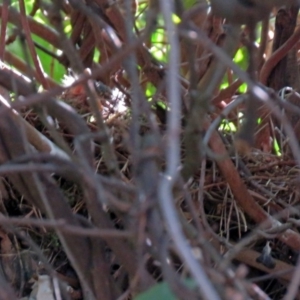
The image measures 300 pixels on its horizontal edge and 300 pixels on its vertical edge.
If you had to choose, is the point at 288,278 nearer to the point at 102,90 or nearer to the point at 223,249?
the point at 223,249

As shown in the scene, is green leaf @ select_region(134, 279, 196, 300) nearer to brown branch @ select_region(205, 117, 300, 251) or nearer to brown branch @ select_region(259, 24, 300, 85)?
brown branch @ select_region(205, 117, 300, 251)

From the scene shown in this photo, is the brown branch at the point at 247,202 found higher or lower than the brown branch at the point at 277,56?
lower

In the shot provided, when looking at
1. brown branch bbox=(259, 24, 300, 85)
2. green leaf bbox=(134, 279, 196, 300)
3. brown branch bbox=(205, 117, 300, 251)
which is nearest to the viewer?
green leaf bbox=(134, 279, 196, 300)

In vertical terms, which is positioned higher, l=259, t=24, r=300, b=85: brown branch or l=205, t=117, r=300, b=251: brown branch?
l=259, t=24, r=300, b=85: brown branch

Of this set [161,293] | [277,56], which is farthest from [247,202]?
[161,293]

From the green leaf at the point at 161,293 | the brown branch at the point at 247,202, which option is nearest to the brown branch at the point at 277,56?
the brown branch at the point at 247,202

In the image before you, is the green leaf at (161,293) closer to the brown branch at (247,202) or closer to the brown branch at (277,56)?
the brown branch at (247,202)

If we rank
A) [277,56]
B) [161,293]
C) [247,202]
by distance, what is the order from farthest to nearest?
[277,56] < [247,202] < [161,293]

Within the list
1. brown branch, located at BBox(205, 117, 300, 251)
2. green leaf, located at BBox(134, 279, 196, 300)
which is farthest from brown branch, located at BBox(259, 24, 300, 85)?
green leaf, located at BBox(134, 279, 196, 300)

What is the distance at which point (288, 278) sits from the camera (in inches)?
47.3

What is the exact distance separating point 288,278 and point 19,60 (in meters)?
1.03

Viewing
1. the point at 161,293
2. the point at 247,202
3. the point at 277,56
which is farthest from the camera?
the point at 277,56

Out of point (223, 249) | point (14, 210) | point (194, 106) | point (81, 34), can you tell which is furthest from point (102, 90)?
point (194, 106)

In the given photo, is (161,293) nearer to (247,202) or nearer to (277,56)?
(247,202)
